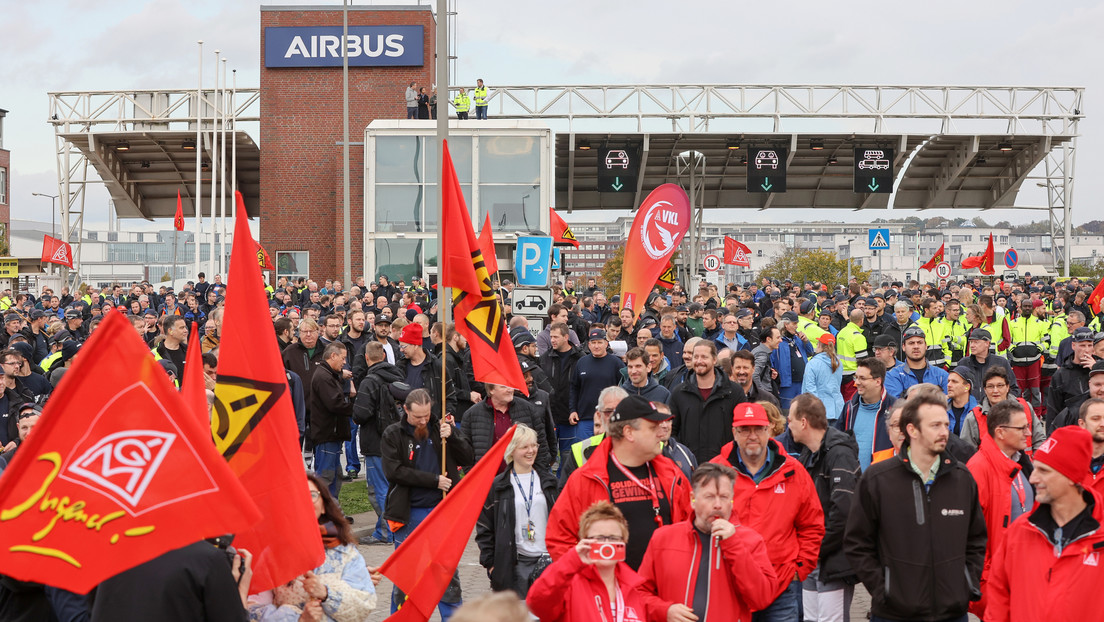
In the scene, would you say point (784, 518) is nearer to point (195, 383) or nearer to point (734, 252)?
point (195, 383)

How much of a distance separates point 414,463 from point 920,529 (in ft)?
13.1

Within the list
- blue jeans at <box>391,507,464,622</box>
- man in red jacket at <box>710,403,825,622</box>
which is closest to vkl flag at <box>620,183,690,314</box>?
blue jeans at <box>391,507,464,622</box>

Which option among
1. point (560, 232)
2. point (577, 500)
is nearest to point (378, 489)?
point (577, 500)

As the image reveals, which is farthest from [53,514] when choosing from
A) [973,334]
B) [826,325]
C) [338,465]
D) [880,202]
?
[880,202]

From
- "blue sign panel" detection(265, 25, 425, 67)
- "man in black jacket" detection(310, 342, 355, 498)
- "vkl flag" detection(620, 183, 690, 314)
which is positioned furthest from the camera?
"blue sign panel" detection(265, 25, 425, 67)

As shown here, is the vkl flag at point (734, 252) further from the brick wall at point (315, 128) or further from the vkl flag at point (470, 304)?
the vkl flag at point (470, 304)

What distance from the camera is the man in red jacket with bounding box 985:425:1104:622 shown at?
16.0 ft

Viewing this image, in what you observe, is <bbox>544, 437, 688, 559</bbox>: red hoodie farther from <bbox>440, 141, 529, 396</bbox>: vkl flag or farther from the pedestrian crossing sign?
the pedestrian crossing sign

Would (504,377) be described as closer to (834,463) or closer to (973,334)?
(834,463)

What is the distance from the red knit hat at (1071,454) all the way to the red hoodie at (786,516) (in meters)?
1.39

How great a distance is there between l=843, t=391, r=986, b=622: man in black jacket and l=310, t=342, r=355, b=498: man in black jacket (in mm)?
6764

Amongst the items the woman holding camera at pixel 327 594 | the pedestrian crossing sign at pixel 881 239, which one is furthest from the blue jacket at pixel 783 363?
the pedestrian crossing sign at pixel 881 239

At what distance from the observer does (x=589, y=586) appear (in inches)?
199

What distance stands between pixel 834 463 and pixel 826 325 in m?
8.53
